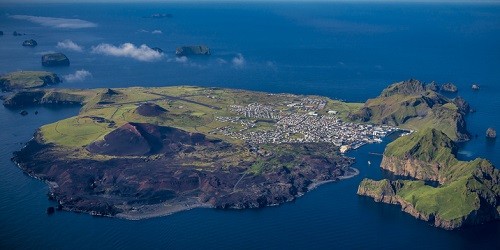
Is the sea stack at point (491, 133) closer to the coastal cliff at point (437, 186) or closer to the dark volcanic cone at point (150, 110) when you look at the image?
the coastal cliff at point (437, 186)

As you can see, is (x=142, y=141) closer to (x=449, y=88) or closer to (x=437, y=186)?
(x=437, y=186)

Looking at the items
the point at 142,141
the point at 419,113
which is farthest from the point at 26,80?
the point at 419,113

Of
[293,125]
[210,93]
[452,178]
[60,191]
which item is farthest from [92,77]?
[452,178]

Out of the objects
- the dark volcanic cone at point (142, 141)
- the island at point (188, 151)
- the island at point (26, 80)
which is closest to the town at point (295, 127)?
the island at point (188, 151)

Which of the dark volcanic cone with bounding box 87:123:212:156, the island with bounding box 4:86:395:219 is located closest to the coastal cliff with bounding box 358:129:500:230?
the island with bounding box 4:86:395:219

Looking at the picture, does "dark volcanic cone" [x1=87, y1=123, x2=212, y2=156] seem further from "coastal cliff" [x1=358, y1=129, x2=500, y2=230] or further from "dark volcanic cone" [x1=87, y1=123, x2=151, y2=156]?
"coastal cliff" [x1=358, y1=129, x2=500, y2=230]

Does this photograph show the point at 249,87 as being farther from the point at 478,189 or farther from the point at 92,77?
the point at 478,189

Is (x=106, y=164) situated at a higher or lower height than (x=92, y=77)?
higher
